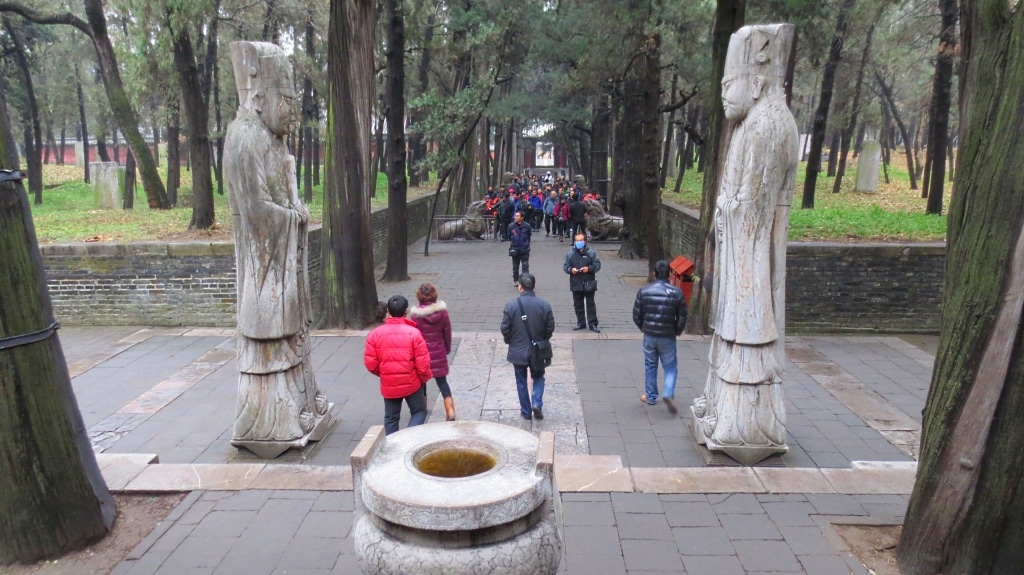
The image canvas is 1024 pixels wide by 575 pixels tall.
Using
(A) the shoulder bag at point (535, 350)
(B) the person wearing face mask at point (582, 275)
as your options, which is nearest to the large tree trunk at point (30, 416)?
(A) the shoulder bag at point (535, 350)

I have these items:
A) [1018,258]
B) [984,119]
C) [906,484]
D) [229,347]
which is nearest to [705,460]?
[906,484]

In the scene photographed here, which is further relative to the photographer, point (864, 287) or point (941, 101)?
point (941, 101)

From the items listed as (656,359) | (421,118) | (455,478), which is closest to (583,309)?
(656,359)

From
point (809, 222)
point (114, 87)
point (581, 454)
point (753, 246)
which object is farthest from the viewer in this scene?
point (114, 87)

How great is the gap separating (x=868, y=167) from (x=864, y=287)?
1261cm

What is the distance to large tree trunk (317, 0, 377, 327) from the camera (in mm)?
9562

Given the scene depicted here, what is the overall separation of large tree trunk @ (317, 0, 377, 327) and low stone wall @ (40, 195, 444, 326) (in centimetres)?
166

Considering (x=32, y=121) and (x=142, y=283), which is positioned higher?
(x=32, y=121)

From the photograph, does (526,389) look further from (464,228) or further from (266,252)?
(464,228)

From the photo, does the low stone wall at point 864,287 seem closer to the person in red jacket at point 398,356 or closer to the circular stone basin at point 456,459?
the person in red jacket at point 398,356

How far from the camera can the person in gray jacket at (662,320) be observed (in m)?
6.70

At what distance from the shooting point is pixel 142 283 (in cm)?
1034

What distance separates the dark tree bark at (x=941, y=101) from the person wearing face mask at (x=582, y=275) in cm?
830

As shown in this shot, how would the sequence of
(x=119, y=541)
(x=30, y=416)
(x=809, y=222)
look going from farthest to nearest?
(x=809, y=222) < (x=119, y=541) < (x=30, y=416)
